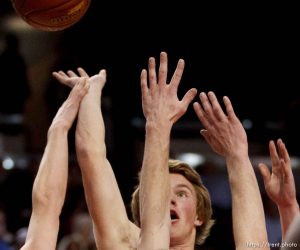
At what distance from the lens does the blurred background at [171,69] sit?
24.1ft

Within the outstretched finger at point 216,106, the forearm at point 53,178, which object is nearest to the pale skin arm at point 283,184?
the outstretched finger at point 216,106

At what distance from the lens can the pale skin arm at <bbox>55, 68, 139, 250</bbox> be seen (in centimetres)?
331

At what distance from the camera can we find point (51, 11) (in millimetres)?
3537

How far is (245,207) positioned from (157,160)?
40 cm

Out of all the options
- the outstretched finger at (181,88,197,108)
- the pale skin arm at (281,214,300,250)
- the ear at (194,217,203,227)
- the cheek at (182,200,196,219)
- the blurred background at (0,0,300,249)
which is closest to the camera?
the pale skin arm at (281,214,300,250)

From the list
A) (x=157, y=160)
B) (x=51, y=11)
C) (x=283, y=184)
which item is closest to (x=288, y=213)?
(x=283, y=184)

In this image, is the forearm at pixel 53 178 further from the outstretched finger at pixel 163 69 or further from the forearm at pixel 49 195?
the outstretched finger at pixel 163 69

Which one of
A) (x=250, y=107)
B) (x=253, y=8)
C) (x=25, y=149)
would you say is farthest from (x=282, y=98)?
(x=25, y=149)

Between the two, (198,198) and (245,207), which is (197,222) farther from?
(245,207)

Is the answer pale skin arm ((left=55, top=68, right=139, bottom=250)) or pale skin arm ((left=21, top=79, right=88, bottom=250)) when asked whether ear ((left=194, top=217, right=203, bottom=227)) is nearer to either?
pale skin arm ((left=55, top=68, right=139, bottom=250))

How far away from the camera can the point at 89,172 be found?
338 cm

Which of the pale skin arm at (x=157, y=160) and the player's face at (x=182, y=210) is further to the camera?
the player's face at (x=182, y=210)

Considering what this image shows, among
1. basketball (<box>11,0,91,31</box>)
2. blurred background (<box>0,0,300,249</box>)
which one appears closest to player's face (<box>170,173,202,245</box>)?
basketball (<box>11,0,91,31</box>)

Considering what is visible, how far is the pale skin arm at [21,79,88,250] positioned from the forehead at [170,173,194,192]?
1.66 ft
